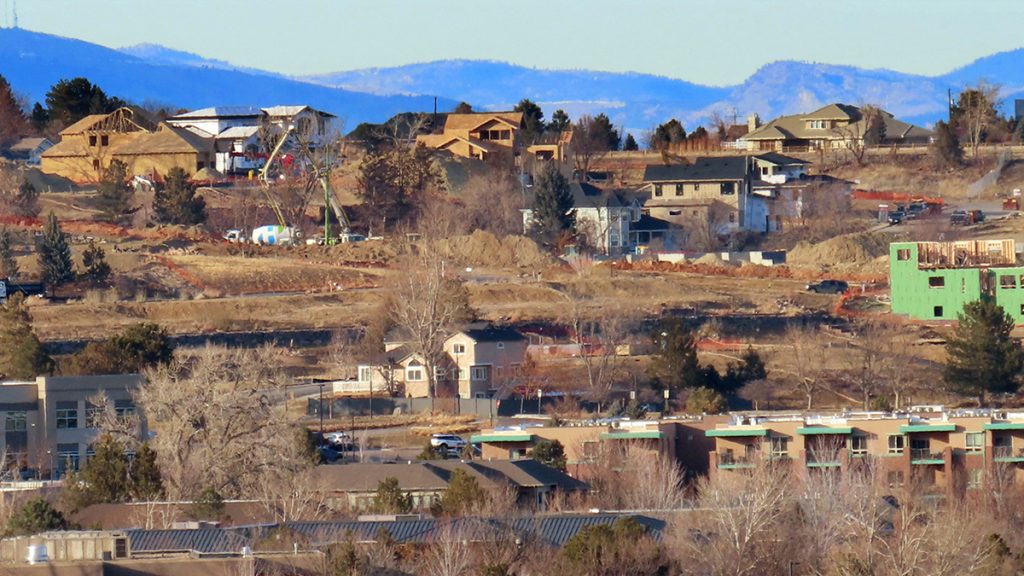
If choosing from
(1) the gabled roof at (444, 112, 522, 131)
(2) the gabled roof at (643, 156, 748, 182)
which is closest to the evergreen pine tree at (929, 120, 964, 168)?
(2) the gabled roof at (643, 156, 748, 182)

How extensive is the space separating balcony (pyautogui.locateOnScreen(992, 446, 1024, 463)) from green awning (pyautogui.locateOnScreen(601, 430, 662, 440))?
6.49 m

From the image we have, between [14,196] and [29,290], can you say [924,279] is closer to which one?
[29,290]

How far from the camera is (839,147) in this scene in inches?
4306

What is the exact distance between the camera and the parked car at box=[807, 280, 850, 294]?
75625mm

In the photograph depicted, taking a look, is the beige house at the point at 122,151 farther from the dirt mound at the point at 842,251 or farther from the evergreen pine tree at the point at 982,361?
the evergreen pine tree at the point at 982,361

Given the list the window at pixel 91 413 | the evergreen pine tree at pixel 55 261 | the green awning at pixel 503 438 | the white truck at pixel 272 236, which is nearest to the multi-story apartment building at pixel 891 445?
the green awning at pixel 503 438

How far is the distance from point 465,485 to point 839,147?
67672 mm

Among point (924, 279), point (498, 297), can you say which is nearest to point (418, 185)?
point (498, 297)

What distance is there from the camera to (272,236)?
8662cm

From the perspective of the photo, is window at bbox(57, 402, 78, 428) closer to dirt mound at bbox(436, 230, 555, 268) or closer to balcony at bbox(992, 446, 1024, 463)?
balcony at bbox(992, 446, 1024, 463)

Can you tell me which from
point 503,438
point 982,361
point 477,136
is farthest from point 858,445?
point 477,136

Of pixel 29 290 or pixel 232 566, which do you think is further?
pixel 29 290

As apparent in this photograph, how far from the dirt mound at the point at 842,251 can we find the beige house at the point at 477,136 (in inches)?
839

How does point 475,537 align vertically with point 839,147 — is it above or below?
below
